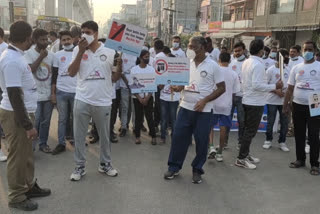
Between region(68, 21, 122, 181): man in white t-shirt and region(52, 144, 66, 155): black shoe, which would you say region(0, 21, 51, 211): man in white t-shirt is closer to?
region(68, 21, 122, 181): man in white t-shirt

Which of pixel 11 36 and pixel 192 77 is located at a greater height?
pixel 11 36

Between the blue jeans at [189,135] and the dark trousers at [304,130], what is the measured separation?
1701mm

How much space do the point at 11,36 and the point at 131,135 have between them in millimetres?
3816

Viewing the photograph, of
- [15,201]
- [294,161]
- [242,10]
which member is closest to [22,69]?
[15,201]

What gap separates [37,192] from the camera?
12.7ft

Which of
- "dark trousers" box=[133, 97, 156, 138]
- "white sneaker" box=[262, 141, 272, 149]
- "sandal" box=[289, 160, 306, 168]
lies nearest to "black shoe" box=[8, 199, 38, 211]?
"dark trousers" box=[133, 97, 156, 138]

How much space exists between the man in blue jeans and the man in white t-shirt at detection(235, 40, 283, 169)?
2.89 metres

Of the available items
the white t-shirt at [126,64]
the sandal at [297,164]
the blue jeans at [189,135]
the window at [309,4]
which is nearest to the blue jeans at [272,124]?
the sandal at [297,164]

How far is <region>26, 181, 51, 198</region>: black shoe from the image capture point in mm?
3841

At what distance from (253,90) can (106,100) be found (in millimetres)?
2265

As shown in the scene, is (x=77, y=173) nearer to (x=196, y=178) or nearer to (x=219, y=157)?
(x=196, y=178)

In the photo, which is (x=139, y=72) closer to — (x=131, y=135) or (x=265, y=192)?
(x=131, y=135)

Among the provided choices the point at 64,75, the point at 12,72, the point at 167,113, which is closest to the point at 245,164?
the point at 167,113

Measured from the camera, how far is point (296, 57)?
7.07 m
